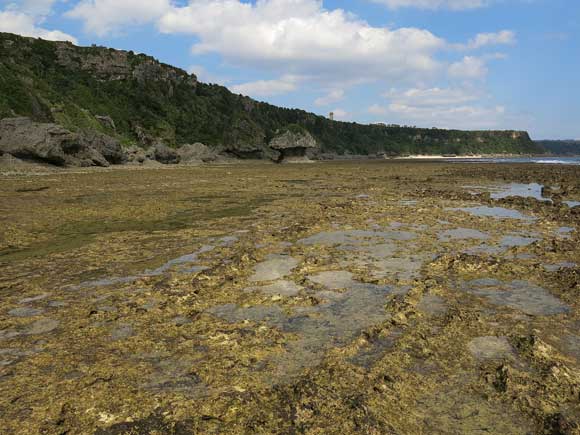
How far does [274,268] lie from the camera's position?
7.44 meters

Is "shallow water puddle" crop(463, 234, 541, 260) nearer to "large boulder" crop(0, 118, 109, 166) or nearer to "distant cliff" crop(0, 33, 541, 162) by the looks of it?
"large boulder" crop(0, 118, 109, 166)

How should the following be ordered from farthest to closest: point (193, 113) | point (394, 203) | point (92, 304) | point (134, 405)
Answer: point (193, 113)
point (394, 203)
point (92, 304)
point (134, 405)

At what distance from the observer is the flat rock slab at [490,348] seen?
4.06m

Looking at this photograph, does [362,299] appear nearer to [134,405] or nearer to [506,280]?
[506,280]

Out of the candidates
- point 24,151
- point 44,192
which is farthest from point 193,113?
point 44,192

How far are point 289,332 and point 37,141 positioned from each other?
39.6 meters

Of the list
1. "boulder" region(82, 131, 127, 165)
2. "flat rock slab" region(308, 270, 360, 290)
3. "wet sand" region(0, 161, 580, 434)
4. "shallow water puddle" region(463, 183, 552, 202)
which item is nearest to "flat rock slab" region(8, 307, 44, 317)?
"wet sand" region(0, 161, 580, 434)

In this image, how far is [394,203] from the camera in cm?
1636

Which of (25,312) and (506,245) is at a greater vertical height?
(506,245)

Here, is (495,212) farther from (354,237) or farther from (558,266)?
(558,266)

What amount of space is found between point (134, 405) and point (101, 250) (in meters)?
5.96

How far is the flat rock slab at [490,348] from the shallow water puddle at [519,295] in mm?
1110

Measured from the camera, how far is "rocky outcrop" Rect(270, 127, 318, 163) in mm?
99000

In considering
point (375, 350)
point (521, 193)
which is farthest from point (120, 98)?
point (375, 350)
